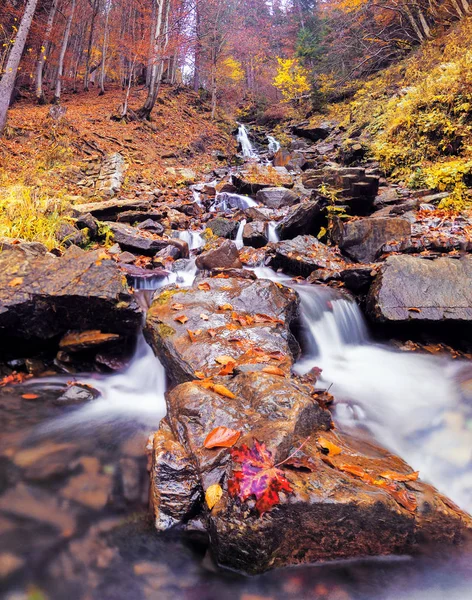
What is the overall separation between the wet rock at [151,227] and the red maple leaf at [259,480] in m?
7.32

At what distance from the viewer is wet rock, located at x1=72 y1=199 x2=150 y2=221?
819cm

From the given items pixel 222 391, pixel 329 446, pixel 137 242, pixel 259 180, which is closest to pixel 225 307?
pixel 222 391

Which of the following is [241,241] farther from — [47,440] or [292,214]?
[47,440]

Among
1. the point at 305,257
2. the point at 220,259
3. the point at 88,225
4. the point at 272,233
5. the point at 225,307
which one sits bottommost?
the point at 225,307

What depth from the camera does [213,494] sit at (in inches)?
81.0

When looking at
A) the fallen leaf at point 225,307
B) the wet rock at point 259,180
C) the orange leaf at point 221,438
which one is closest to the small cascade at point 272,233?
the wet rock at point 259,180

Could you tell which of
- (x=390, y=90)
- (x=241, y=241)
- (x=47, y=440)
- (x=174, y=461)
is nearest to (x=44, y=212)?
(x=241, y=241)

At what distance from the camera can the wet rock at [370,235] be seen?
682 cm

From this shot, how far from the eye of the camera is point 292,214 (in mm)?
8391

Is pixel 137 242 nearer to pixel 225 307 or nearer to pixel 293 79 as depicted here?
pixel 225 307

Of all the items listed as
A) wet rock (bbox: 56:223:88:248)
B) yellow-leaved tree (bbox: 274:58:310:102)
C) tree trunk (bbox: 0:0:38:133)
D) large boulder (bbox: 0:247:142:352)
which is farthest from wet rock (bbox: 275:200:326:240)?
yellow-leaved tree (bbox: 274:58:310:102)

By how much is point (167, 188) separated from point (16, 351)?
9.09m

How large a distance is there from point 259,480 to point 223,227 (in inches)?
317

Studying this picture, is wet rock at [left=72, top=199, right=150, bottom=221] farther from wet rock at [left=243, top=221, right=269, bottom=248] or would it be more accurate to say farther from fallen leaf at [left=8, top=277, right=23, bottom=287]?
fallen leaf at [left=8, top=277, right=23, bottom=287]
